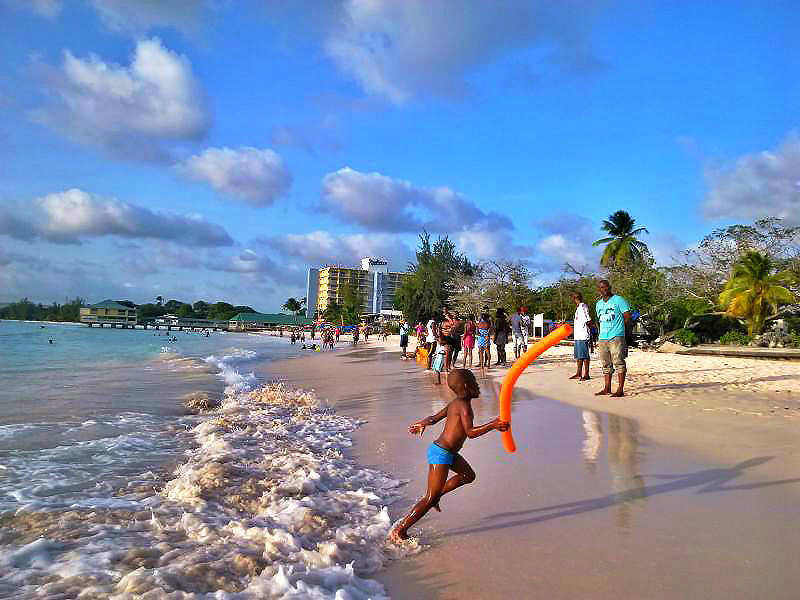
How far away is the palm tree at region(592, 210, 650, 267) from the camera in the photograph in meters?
47.6

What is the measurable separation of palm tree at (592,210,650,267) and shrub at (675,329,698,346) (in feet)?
70.5

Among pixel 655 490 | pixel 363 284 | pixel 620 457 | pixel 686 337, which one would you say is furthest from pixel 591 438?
pixel 363 284

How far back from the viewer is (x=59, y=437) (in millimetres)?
7367

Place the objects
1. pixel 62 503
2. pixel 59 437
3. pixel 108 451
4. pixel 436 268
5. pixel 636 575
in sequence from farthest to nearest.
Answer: pixel 436 268, pixel 59 437, pixel 108 451, pixel 62 503, pixel 636 575

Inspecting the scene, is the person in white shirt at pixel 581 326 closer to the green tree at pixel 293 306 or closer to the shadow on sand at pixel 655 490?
the shadow on sand at pixel 655 490

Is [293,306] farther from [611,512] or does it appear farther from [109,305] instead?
[611,512]

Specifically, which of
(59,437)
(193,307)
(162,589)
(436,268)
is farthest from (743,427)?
(193,307)

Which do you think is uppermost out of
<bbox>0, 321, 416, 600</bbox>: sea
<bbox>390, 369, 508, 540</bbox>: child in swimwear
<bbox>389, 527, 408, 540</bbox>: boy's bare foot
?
<bbox>390, 369, 508, 540</bbox>: child in swimwear

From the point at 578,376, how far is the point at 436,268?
4403 cm

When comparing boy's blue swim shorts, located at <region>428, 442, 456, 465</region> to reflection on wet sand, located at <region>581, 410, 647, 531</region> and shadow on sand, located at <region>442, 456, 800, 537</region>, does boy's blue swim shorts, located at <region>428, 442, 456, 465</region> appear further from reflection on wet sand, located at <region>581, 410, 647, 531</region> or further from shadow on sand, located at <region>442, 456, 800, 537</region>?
reflection on wet sand, located at <region>581, 410, 647, 531</region>

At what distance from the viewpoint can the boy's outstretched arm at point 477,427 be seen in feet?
11.0

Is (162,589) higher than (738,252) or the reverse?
the reverse

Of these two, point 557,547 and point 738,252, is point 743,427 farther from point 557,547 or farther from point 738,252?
point 738,252

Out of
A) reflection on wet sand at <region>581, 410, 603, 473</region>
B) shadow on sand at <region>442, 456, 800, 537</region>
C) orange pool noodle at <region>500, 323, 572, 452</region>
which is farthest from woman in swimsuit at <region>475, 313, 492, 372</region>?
orange pool noodle at <region>500, 323, 572, 452</region>
